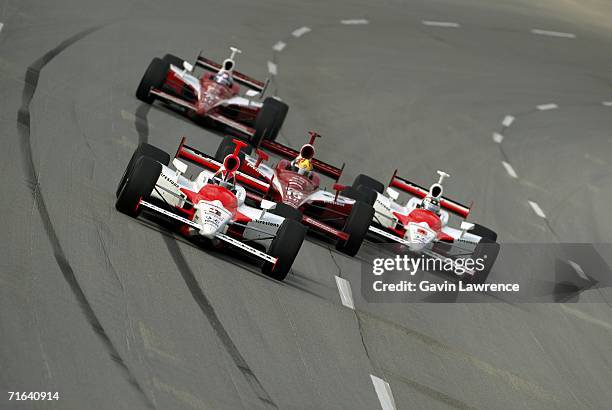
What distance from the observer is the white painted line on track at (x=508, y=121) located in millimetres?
35494

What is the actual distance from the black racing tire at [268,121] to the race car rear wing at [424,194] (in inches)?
128

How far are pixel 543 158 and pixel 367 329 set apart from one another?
1761 centimetres

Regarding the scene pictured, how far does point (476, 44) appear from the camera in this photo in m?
43.2

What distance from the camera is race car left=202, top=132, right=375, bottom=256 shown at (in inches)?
768

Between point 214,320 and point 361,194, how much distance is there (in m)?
6.78

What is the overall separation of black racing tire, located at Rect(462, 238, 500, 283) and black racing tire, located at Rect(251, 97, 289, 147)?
554 cm

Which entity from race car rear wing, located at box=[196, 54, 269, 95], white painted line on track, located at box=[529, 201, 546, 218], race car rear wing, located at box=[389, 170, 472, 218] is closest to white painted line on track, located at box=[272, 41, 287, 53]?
race car rear wing, located at box=[196, 54, 269, 95]

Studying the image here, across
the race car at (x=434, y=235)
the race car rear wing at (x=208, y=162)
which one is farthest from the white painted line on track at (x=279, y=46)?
the race car rear wing at (x=208, y=162)

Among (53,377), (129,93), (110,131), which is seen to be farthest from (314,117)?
(53,377)

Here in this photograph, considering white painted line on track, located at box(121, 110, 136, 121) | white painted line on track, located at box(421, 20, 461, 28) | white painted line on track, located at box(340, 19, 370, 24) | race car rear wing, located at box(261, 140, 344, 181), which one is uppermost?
white painted line on track, located at box(421, 20, 461, 28)

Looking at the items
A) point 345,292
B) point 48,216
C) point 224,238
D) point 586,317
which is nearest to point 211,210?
point 224,238

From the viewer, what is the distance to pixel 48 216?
52.9ft

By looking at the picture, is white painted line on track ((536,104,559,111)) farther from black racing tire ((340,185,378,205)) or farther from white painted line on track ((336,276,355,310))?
white painted line on track ((336,276,355,310))

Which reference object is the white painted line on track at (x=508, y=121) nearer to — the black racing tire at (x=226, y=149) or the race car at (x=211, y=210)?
the black racing tire at (x=226, y=149)
